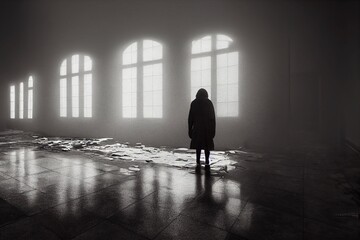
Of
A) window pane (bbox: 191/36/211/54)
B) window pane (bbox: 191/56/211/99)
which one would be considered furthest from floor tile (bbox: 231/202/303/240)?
window pane (bbox: 191/36/211/54)

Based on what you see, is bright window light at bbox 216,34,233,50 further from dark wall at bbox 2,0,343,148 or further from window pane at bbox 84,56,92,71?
window pane at bbox 84,56,92,71

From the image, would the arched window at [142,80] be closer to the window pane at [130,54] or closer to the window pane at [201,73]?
the window pane at [130,54]

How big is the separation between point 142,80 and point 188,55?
8.47ft

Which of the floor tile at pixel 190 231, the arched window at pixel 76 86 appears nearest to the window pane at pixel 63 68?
the arched window at pixel 76 86

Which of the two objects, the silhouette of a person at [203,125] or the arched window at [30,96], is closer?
the silhouette of a person at [203,125]

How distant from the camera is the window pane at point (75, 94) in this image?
12.4 meters

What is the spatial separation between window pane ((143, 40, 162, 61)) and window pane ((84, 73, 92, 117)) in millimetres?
3864

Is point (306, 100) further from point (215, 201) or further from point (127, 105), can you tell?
point (215, 201)

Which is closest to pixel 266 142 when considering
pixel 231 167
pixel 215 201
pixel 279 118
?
pixel 279 118

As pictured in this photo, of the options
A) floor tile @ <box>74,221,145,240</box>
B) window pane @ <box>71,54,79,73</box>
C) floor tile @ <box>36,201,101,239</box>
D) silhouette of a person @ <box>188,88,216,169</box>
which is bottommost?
floor tile @ <box>74,221,145,240</box>

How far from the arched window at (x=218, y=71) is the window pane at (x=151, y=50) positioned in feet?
5.45

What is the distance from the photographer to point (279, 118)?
724 centimetres

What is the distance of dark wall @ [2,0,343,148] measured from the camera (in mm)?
7293

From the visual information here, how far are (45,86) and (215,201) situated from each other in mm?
15158
